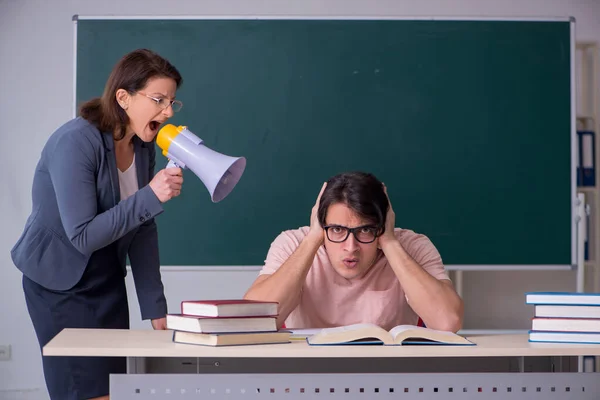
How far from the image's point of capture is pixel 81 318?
2004 millimetres

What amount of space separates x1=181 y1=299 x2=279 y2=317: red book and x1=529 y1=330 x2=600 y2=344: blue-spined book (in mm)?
635

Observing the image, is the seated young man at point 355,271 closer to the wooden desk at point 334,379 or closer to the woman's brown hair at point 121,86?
the wooden desk at point 334,379

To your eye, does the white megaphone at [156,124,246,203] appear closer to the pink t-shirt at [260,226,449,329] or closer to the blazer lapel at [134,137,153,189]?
the blazer lapel at [134,137,153,189]

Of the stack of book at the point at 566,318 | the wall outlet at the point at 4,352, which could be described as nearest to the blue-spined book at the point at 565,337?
the stack of book at the point at 566,318

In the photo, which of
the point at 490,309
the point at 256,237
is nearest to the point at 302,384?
the point at 256,237

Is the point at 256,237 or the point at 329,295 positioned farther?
the point at 256,237

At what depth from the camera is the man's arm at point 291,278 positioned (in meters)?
2.19

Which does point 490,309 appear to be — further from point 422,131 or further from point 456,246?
point 422,131

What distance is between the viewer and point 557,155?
152 inches

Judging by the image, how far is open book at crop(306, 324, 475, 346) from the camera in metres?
1.63

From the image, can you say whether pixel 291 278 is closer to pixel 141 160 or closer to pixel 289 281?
Result: pixel 289 281

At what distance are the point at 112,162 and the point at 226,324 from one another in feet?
2.17

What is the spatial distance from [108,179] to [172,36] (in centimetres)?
199

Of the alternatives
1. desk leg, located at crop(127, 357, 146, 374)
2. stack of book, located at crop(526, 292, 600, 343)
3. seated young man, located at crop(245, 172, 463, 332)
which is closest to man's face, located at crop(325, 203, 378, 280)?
seated young man, located at crop(245, 172, 463, 332)
